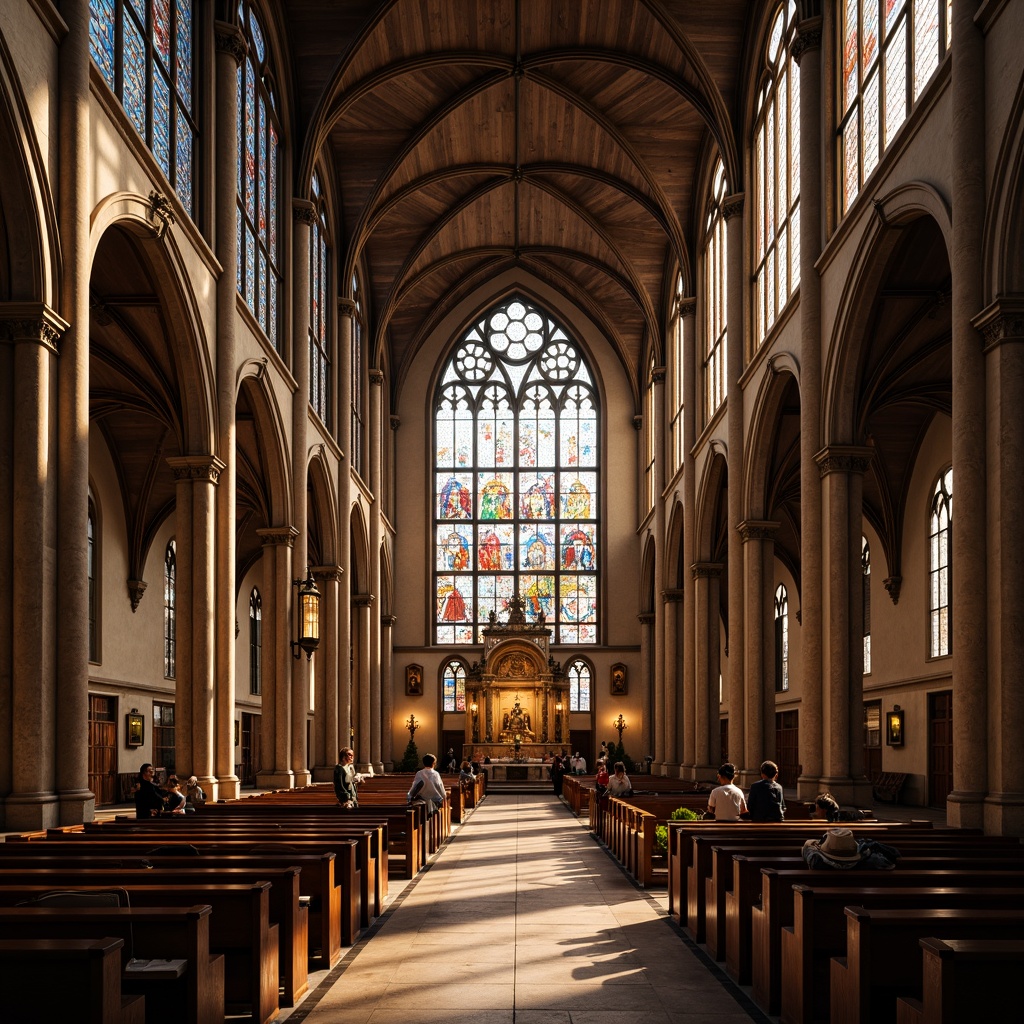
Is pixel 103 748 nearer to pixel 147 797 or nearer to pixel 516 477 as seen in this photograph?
pixel 147 797

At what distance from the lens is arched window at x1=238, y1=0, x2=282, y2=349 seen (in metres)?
23.0

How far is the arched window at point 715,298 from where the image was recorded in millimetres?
29422

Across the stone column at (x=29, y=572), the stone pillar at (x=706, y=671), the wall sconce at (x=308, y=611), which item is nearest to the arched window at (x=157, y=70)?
the stone column at (x=29, y=572)

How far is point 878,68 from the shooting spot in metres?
18.0

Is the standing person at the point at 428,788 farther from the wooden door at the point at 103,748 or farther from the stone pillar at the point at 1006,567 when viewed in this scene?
the wooden door at the point at 103,748

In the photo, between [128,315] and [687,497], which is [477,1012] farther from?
[687,497]

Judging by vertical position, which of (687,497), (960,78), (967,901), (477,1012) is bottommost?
(477,1012)

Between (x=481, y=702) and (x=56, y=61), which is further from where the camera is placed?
(x=481, y=702)

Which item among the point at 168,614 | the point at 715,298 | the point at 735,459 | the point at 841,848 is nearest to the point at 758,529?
the point at 735,459

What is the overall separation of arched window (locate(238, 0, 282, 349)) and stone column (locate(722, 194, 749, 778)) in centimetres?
948

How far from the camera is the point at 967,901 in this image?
686 cm

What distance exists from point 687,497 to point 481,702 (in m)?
15.0

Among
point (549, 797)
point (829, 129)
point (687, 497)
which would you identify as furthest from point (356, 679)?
point (829, 129)

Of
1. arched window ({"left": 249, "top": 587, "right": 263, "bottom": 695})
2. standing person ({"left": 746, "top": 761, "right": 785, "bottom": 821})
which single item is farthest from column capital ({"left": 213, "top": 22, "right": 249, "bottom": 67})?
arched window ({"left": 249, "top": 587, "right": 263, "bottom": 695})
